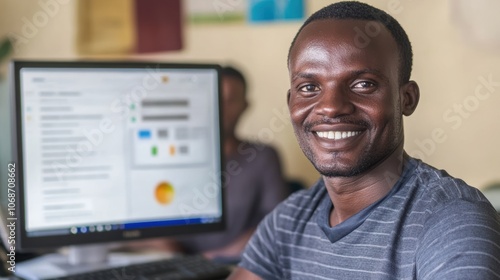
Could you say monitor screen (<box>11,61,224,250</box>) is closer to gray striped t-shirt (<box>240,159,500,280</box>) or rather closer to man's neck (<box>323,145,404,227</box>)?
gray striped t-shirt (<box>240,159,500,280</box>)

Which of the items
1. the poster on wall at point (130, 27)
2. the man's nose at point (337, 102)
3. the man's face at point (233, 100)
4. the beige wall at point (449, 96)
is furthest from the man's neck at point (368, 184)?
the poster on wall at point (130, 27)

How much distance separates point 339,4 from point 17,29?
279 centimetres

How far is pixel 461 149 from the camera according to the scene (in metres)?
2.76

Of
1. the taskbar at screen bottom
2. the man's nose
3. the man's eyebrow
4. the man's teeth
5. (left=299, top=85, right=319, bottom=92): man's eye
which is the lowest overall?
the taskbar at screen bottom

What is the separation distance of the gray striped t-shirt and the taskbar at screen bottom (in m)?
0.39

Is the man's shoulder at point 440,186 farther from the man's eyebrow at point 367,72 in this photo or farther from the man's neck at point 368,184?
the man's eyebrow at point 367,72

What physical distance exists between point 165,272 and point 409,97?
77cm

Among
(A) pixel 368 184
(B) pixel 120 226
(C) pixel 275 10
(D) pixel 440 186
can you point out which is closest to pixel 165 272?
(B) pixel 120 226

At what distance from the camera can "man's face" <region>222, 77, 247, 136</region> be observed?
266 centimetres

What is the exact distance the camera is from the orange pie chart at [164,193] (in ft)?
5.39

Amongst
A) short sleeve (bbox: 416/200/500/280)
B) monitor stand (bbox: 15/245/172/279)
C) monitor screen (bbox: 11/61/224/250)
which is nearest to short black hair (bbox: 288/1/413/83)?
short sleeve (bbox: 416/200/500/280)

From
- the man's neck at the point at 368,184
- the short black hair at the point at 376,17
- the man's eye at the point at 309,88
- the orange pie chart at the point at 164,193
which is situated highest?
the short black hair at the point at 376,17

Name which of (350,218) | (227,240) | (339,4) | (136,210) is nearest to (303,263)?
(350,218)

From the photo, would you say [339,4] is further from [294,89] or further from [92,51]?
[92,51]
